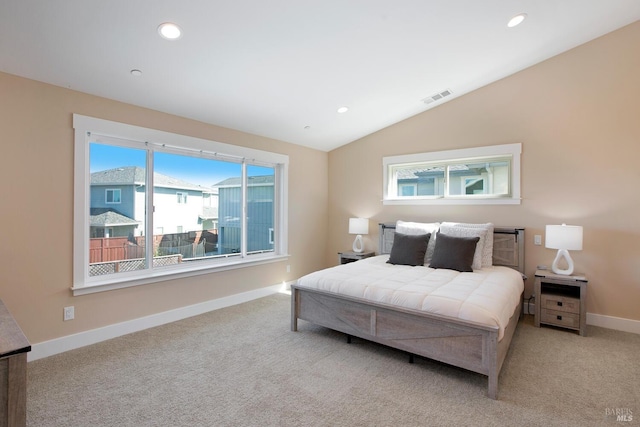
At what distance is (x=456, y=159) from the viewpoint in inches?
177

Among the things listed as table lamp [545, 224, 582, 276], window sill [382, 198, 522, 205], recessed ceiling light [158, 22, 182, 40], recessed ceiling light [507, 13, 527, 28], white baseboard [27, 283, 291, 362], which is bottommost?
white baseboard [27, 283, 291, 362]

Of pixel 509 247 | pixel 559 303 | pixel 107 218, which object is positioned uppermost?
pixel 107 218

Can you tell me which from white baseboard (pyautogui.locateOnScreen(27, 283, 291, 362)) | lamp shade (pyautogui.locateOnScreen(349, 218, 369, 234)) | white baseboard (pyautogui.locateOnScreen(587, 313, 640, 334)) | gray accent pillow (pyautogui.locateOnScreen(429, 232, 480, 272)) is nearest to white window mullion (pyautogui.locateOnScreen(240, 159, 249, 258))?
white baseboard (pyautogui.locateOnScreen(27, 283, 291, 362))

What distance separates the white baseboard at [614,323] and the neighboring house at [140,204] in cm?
476

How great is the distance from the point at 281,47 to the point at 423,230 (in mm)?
2795

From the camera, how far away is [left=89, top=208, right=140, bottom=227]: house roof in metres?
3.19

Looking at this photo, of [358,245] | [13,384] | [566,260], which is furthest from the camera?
[358,245]

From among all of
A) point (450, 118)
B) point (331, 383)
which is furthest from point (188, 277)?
point (450, 118)

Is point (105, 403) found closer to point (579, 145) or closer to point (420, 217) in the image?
point (420, 217)

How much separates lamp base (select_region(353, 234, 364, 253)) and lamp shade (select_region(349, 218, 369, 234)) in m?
0.16

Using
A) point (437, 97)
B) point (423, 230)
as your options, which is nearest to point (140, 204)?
point (423, 230)

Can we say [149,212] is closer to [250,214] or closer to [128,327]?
[128,327]

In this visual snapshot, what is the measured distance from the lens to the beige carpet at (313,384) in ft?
6.51

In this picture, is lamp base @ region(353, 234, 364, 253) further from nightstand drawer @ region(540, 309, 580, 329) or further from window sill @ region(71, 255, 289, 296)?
nightstand drawer @ region(540, 309, 580, 329)
